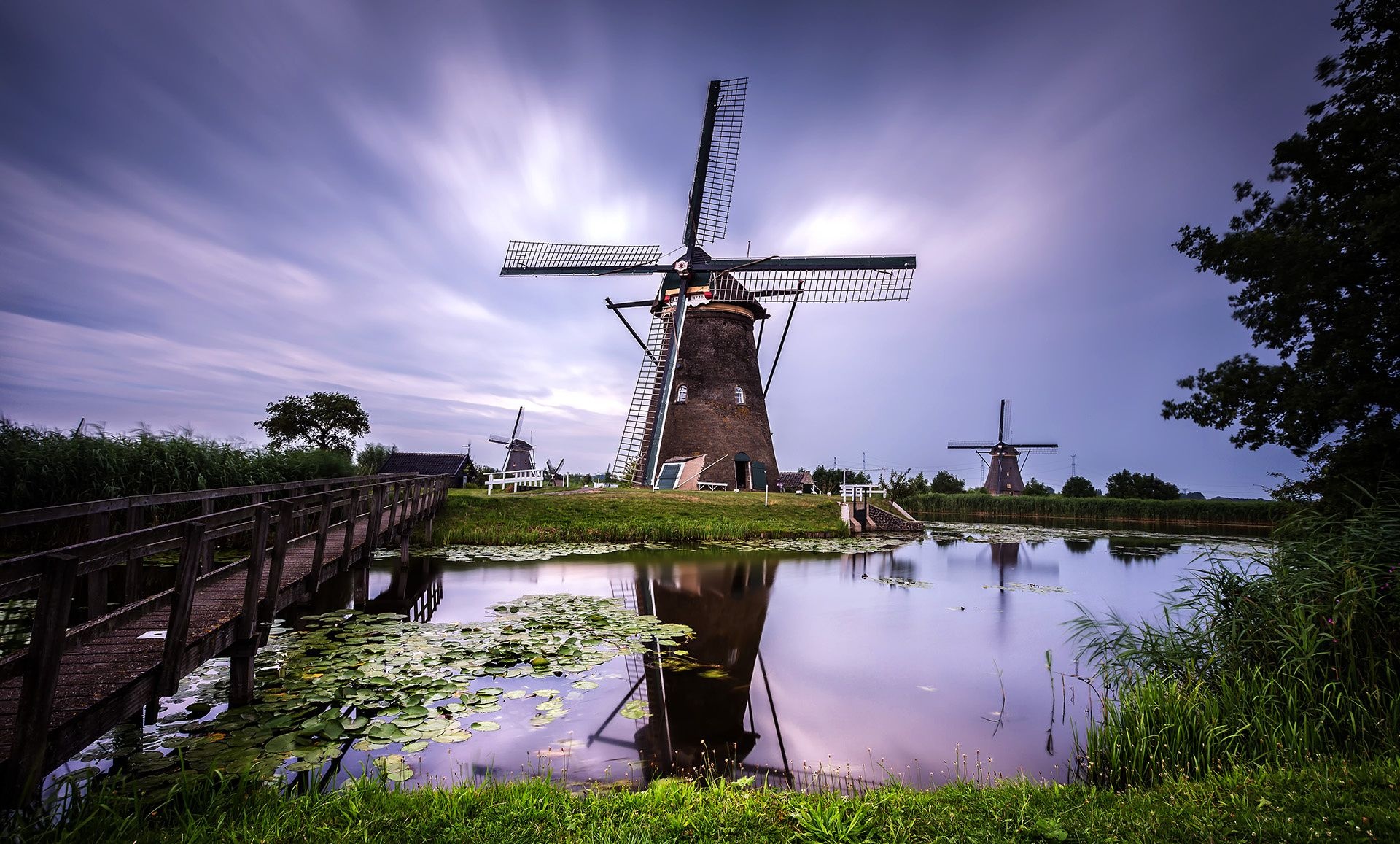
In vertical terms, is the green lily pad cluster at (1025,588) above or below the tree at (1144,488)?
below

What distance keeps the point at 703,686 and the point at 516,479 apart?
48.1ft

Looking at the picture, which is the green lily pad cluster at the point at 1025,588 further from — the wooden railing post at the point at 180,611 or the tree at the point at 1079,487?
the tree at the point at 1079,487

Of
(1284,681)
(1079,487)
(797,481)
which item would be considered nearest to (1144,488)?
(1079,487)

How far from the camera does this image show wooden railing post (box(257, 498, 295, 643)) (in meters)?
4.80

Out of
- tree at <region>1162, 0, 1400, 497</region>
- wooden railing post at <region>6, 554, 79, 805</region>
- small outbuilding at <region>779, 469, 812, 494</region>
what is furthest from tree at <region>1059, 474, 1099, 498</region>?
wooden railing post at <region>6, 554, 79, 805</region>

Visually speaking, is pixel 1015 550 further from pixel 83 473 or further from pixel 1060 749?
pixel 83 473

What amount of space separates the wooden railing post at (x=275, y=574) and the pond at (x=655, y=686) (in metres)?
0.47

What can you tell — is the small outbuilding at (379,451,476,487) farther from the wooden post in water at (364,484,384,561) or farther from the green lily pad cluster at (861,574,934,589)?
the green lily pad cluster at (861,574,934,589)

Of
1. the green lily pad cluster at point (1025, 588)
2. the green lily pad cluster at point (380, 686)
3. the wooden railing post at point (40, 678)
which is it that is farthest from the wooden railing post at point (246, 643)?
the green lily pad cluster at point (1025, 588)

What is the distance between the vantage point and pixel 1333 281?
6.04 metres

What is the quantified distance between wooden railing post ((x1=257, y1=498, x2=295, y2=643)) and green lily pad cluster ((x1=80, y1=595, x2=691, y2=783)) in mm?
447

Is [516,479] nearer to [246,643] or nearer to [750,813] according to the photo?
[246,643]

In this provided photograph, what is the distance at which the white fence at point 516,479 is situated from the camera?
18.3 metres

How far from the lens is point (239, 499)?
11.2 meters
